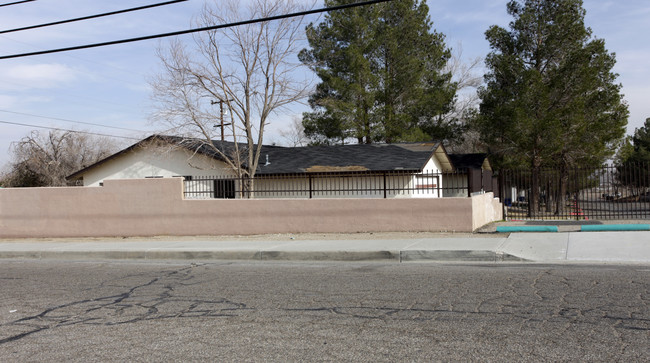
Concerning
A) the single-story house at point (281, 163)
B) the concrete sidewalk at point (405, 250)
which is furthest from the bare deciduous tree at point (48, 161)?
the concrete sidewalk at point (405, 250)

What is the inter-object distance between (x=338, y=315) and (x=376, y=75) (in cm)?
2736

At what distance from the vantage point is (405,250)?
11414 mm

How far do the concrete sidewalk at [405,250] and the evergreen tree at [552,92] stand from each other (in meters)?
17.0

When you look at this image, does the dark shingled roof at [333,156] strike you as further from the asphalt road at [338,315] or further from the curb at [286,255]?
the asphalt road at [338,315]

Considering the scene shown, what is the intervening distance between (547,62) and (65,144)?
35.4 meters

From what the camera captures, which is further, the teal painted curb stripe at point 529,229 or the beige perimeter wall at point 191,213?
the beige perimeter wall at point 191,213

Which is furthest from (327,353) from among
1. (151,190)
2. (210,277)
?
(151,190)

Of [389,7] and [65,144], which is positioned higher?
[389,7]

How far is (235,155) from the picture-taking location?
26578 mm

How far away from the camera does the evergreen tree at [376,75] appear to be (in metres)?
32.3

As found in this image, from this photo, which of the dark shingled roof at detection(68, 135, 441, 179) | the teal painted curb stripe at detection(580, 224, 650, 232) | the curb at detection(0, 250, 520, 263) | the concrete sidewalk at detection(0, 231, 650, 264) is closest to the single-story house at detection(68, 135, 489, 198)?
the dark shingled roof at detection(68, 135, 441, 179)

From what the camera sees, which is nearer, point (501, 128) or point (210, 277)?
point (210, 277)

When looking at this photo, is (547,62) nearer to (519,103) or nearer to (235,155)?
(519,103)

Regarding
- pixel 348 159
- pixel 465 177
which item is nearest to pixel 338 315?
pixel 465 177
